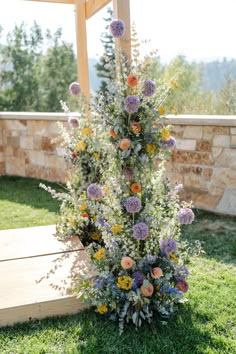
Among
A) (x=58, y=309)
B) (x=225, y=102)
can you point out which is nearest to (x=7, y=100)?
(x=225, y=102)

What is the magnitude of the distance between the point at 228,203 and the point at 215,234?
484 mm

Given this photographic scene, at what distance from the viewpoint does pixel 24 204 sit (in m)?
4.12

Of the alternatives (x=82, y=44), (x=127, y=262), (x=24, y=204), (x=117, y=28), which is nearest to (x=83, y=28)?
(x=82, y=44)

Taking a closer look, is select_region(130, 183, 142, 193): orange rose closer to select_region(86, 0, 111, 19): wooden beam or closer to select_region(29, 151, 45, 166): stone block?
select_region(86, 0, 111, 19): wooden beam

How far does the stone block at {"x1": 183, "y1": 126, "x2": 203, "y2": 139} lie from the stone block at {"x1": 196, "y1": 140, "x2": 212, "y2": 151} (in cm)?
5

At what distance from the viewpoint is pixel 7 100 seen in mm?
16500

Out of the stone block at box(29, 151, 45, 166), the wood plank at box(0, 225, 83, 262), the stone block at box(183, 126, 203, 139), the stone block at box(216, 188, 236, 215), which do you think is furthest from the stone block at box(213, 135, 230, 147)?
the stone block at box(29, 151, 45, 166)

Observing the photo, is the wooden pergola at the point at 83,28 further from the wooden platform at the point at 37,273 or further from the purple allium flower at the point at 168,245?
the purple allium flower at the point at 168,245

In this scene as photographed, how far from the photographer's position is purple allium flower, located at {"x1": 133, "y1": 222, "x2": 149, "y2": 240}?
171 centimetres

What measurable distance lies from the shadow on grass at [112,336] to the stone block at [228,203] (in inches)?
66.1

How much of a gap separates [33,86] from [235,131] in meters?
15.5

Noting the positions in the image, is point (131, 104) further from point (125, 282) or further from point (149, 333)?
point (149, 333)

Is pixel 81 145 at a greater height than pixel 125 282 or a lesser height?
greater

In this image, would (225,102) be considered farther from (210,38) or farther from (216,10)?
(210,38)
